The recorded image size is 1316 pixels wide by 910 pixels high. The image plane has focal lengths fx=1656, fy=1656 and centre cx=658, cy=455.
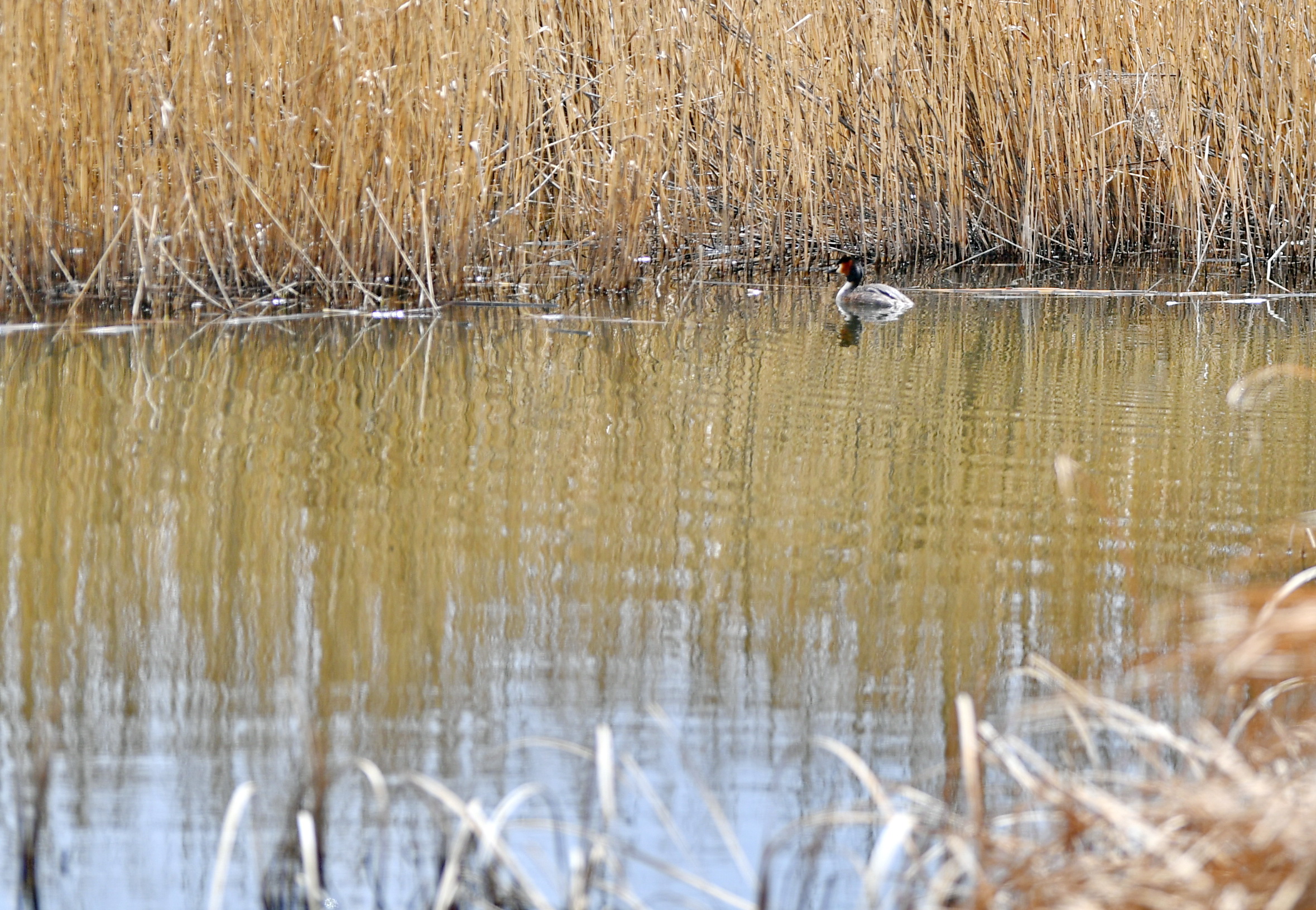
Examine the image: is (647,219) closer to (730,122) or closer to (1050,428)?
(730,122)

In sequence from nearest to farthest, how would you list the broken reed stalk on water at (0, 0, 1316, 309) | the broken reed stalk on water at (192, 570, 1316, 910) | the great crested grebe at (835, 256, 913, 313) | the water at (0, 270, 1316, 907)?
1. the broken reed stalk on water at (192, 570, 1316, 910)
2. the water at (0, 270, 1316, 907)
3. the broken reed stalk on water at (0, 0, 1316, 309)
4. the great crested grebe at (835, 256, 913, 313)

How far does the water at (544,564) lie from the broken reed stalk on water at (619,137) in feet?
1.92

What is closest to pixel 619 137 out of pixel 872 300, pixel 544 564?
pixel 872 300

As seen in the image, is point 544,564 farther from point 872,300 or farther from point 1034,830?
point 872,300

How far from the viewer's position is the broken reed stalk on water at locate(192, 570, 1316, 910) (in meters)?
1.54

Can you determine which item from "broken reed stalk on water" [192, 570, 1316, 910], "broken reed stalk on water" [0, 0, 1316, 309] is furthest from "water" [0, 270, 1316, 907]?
"broken reed stalk on water" [0, 0, 1316, 309]

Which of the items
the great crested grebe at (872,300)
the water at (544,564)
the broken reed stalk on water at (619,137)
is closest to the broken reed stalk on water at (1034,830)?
the water at (544,564)

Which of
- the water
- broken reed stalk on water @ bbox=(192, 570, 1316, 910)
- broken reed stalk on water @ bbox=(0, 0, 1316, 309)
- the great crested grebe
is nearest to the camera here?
broken reed stalk on water @ bbox=(192, 570, 1316, 910)

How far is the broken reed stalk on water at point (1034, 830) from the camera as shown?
154 centimetres

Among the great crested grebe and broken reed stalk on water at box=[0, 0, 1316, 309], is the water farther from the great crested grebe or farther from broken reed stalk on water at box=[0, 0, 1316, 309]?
the great crested grebe

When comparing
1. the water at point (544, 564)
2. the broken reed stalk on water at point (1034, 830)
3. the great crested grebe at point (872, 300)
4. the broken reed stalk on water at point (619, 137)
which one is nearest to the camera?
the broken reed stalk on water at point (1034, 830)

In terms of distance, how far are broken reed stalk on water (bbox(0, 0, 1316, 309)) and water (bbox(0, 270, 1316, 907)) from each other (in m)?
0.59

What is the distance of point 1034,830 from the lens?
198 centimetres

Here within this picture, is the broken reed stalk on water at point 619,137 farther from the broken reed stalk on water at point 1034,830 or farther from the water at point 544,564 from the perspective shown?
the broken reed stalk on water at point 1034,830
